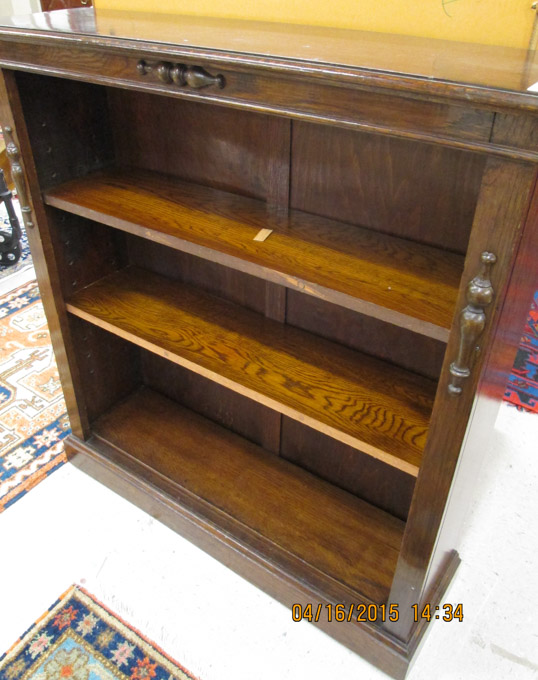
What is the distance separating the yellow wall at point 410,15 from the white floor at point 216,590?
1.21 meters

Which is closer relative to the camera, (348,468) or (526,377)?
(348,468)

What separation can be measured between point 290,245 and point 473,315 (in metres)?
0.40

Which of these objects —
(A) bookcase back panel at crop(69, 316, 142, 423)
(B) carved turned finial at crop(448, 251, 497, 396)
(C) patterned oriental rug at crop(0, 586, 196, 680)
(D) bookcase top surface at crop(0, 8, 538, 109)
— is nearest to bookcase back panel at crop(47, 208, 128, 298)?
(A) bookcase back panel at crop(69, 316, 142, 423)

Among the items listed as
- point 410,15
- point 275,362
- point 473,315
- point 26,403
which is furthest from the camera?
point 26,403

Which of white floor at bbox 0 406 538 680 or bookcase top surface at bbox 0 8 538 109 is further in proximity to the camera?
white floor at bbox 0 406 538 680

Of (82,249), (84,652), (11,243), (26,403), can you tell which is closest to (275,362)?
(82,249)

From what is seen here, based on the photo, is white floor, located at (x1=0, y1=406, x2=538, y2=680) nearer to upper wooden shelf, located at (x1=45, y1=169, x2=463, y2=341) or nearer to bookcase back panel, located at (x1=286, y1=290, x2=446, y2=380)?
bookcase back panel, located at (x1=286, y1=290, x2=446, y2=380)

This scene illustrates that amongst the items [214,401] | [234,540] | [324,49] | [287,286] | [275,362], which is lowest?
[234,540]

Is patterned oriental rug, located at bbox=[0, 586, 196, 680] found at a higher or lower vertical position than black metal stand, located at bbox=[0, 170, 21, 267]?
lower

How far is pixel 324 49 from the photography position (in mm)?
855

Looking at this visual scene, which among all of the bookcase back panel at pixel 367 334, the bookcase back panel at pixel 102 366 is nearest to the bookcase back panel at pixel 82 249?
the bookcase back panel at pixel 102 366

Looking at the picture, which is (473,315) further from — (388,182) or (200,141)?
(200,141)

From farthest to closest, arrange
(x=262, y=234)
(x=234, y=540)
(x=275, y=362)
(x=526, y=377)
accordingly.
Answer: (x=526, y=377), (x=234, y=540), (x=275, y=362), (x=262, y=234)

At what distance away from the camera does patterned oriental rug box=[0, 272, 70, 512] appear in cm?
168
